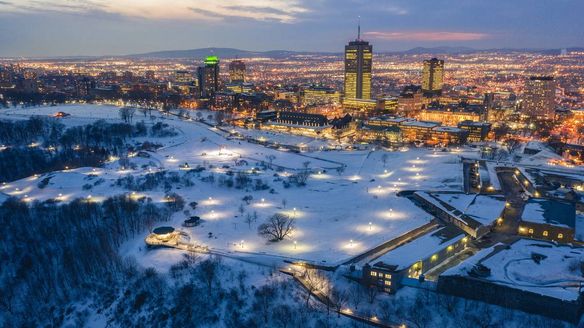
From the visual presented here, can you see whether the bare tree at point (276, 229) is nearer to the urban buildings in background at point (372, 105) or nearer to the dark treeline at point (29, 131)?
the urban buildings in background at point (372, 105)

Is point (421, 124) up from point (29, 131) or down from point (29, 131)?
up

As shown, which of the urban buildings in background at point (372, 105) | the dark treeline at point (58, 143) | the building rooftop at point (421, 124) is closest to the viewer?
the dark treeline at point (58, 143)

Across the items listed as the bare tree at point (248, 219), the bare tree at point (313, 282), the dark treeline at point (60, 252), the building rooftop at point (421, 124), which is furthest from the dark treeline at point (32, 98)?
the bare tree at point (313, 282)

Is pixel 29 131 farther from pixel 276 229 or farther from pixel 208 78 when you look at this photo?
pixel 208 78

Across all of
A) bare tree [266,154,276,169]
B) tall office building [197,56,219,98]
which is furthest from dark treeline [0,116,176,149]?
tall office building [197,56,219,98]

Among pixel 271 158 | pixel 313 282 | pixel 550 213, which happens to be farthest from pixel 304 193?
pixel 550 213

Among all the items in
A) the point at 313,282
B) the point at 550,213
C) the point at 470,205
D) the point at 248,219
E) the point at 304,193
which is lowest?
the point at 313,282
